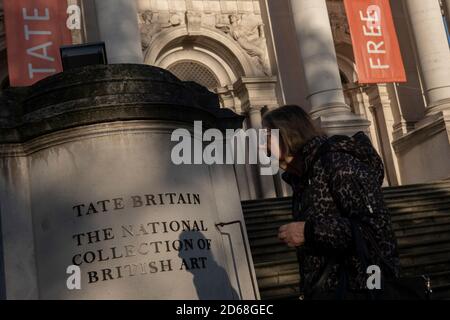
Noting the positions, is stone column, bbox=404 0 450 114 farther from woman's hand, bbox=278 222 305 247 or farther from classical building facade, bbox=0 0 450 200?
woman's hand, bbox=278 222 305 247

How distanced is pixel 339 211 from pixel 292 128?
446 millimetres

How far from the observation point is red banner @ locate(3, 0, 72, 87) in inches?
561

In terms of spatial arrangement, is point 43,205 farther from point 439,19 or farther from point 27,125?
point 439,19

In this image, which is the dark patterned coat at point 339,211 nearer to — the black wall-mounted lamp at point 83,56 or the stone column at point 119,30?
the black wall-mounted lamp at point 83,56

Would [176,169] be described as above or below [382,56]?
below

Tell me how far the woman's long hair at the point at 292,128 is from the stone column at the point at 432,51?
50.6 feet

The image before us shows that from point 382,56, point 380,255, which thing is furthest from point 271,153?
point 382,56

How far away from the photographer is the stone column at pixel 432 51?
1803cm

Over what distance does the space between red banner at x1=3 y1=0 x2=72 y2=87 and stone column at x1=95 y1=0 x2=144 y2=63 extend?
0.83 m

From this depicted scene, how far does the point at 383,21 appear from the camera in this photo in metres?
17.4

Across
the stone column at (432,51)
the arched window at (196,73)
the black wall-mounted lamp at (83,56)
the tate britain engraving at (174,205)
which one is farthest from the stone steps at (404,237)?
the arched window at (196,73)

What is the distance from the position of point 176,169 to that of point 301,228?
7.88 feet

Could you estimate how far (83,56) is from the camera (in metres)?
5.86

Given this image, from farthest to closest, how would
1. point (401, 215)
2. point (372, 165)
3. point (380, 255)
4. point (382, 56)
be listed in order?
point (382, 56), point (401, 215), point (372, 165), point (380, 255)
